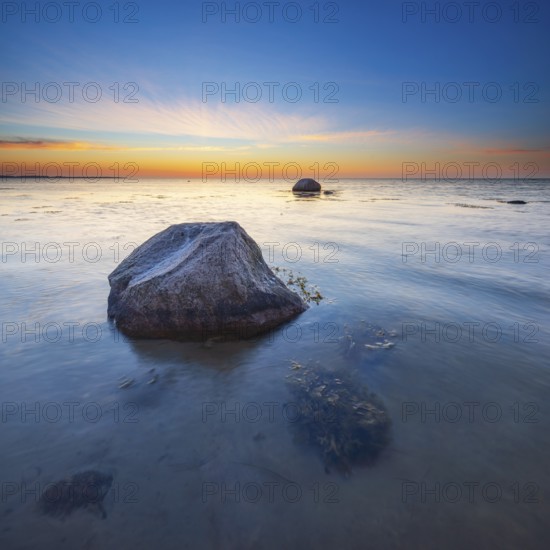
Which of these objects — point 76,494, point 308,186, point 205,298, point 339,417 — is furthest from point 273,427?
point 308,186

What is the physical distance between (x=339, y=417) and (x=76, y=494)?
2433 millimetres

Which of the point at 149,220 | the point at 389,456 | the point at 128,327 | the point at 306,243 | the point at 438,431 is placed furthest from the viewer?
the point at 149,220

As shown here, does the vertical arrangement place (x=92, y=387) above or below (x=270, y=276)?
below

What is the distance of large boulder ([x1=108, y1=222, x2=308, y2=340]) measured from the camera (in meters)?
5.39

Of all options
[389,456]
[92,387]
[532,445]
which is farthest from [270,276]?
[532,445]

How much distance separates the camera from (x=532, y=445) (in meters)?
3.27

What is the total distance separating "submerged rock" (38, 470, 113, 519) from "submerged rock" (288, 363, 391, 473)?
179 centimetres

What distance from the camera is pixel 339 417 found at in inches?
140

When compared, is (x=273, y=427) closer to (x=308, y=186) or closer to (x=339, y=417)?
(x=339, y=417)

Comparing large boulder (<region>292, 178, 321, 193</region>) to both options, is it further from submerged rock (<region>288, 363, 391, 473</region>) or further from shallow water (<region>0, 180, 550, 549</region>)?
submerged rock (<region>288, 363, 391, 473</region>)

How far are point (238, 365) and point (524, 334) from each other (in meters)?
4.70

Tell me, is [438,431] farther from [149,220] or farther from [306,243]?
[149,220]

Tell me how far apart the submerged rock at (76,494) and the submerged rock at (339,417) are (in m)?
1.79

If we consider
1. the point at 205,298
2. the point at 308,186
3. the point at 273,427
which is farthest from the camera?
the point at 308,186
